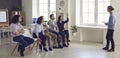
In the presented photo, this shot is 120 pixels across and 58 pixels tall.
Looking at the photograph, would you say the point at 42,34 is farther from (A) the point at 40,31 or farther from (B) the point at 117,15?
(B) the point at 117,15

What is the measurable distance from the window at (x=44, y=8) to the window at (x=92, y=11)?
1.35 m

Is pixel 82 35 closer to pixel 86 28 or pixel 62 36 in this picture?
pixel 86 28

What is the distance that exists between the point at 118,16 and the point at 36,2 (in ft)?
13.1

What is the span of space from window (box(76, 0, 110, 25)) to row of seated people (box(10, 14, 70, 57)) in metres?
1.68

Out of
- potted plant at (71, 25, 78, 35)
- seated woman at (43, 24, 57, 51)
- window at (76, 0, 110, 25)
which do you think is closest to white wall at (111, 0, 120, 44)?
window at (76, 0, 110, 25)

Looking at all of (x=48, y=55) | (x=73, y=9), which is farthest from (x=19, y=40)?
(x=73, y=9)

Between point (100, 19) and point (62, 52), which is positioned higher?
point (100, 19)

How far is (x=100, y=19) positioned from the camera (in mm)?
9188

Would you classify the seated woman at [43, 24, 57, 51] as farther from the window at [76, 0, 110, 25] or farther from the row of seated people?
the window at [76, 0, 110, 25]

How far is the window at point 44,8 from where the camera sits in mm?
10352

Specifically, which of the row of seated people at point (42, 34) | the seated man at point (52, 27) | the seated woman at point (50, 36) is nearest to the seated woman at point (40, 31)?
the row of seated people at point (42, 34)

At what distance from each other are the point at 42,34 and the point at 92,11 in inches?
116

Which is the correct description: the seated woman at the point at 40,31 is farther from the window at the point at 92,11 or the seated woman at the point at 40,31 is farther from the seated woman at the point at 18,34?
the window at the point at 92,11

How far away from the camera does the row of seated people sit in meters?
6.48
